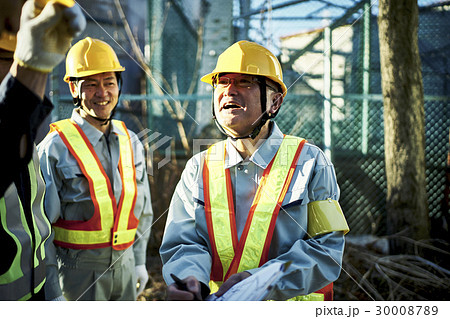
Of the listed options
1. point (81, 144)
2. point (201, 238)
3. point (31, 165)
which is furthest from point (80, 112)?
point (201, 238)

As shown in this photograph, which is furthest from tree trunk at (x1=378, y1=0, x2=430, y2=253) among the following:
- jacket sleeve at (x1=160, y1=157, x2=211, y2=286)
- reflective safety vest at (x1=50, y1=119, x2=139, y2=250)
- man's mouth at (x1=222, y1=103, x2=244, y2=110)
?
reflective safety vest at (x1=50, y1=119, x2=139, y2=250)

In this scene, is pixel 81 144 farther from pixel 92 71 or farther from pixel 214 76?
pixel 214 76

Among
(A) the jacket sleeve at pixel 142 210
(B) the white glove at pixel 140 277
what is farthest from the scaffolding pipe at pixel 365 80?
(B) the white glove at pixel 140 277

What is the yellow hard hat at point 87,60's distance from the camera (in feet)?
5.66

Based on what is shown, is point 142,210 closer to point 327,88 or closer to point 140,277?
point 140,277

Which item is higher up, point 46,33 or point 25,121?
point 46,33

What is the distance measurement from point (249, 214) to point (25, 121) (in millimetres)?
781

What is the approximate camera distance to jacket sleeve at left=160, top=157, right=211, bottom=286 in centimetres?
126

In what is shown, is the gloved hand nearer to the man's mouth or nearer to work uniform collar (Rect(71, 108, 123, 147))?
the man's mouth

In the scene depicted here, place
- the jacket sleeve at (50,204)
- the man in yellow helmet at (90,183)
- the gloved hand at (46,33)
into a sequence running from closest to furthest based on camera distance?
1. the gloved hand at (46,33)
2. the jacket sleeve at (50,204)
3. the man in yellow helmet at (90,183)

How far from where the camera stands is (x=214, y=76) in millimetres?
1382

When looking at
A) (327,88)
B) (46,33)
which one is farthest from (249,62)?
(327,88)

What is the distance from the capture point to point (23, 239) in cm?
124

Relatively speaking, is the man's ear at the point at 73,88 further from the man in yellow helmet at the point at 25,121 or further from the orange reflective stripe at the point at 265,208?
the orange reflective stripe at the point at 265,208
